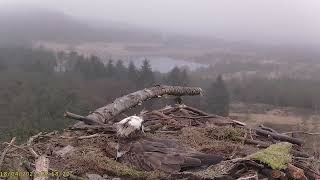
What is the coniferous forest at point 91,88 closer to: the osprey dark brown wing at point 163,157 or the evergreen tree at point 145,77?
the evergreen tree at point 145,77

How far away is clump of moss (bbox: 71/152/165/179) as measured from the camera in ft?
18.9

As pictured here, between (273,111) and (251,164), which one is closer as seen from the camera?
(251,164)

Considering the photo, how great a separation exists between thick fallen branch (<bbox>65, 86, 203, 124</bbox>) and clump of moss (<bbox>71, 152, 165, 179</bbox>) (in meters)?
1.26

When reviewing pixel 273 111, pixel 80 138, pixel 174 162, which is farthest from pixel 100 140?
pixel 273 111

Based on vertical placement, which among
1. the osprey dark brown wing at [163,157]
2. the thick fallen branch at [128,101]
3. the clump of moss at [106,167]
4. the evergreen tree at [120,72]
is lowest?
the evergreen tree at [120,72]

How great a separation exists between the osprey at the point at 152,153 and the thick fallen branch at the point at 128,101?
46.6 inches

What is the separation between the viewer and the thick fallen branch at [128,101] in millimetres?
7653

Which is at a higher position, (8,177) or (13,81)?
(8,177)

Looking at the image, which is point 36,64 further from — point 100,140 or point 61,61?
point 100,140

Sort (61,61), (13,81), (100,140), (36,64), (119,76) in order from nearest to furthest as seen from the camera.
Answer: (100,140), (13,81), (119,76), (36,64), (61,61)

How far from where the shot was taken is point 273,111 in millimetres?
94625

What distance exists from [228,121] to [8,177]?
3.47 m

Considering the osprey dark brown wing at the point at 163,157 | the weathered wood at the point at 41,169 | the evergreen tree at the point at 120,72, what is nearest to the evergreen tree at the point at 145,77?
the evergreen tree at the point at 120,72

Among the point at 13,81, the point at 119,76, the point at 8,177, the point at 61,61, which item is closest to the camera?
the point at 8,177
